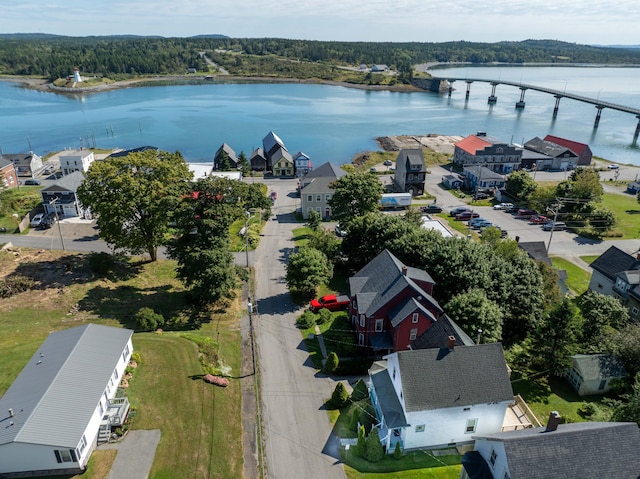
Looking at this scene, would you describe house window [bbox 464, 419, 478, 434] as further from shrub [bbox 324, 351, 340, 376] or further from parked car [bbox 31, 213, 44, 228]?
parked car [bbox 31, 213, 44, 228]

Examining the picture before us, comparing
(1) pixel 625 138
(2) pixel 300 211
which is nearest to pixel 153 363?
(2) pixel 300 211

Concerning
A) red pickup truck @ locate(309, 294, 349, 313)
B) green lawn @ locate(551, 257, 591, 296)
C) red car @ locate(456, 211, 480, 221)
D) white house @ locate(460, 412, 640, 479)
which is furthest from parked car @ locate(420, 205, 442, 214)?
white house @ locate(460, 412, 640, 479)

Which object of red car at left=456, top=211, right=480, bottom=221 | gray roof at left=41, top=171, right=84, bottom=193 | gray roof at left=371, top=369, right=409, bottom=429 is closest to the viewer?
gray roof at left=371, top=369, right=409, bottom=429

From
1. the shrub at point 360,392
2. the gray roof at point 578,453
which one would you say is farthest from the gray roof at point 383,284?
the gray roof at point 578,453

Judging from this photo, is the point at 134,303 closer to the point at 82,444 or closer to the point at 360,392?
the point at 82,444

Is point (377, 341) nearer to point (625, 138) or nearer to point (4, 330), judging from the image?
point (4, 330)
